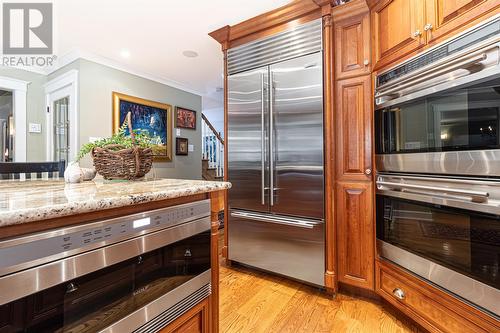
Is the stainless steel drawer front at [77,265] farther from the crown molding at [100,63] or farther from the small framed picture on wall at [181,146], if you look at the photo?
the small framed picture on wall at [181,146]

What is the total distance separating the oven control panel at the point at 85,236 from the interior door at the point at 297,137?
125 centimetres

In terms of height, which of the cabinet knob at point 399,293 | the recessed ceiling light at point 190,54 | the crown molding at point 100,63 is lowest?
the cabinet knob at point 399,293

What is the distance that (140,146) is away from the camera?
4.35ft

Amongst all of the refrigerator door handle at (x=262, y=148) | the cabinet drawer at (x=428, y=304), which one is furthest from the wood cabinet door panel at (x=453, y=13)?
the cabinet drawer at (x=428, y=304)

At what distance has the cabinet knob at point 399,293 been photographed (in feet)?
5.18

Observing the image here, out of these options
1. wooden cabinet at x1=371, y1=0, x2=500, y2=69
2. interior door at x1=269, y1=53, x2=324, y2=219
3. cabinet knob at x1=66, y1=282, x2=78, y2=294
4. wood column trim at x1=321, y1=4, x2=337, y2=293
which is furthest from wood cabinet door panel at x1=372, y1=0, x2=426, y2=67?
cabinet knob at x1=66, y1=282, x2=78, y2=294

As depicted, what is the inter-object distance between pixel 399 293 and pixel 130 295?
1.61m

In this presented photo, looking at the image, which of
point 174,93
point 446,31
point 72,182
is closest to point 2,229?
point 72,182

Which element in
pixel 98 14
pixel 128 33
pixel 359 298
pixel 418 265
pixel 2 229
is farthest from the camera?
pixel 128 33

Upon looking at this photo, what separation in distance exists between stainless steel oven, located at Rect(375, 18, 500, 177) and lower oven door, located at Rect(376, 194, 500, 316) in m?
0.23

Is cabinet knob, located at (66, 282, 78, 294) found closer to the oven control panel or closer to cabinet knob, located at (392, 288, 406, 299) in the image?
the oven control panel

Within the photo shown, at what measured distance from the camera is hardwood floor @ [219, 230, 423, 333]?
5.32ft

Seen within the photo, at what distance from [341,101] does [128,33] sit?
7.84ft

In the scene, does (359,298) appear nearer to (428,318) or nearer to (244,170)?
(428,318)
